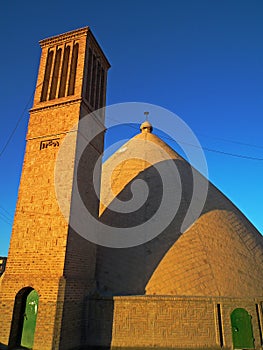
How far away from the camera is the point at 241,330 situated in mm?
9250

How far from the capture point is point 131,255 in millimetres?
11500

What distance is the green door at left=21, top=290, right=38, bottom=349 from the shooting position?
326 inches

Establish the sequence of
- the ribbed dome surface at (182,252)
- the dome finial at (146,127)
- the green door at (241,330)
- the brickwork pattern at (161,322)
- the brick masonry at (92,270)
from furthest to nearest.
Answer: the dome finial at (146,127)
the ribbed dome surface at (182,252)
the green door at (241,330)
the brickwork pattern at (161,322)
the brick masonry at (92,270)

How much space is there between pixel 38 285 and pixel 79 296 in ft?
4.62

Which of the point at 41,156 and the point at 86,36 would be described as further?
the point at 86,36

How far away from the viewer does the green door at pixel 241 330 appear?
9109mm

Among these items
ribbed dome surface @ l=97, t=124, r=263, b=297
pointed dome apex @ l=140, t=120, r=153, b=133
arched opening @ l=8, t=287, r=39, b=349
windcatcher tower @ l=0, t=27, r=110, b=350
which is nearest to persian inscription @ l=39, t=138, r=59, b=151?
windcatcher tower @ l=0, t=27, r=110, b=350

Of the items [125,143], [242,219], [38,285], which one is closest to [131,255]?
[38,285]

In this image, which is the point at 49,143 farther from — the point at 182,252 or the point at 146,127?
the point at 146,127

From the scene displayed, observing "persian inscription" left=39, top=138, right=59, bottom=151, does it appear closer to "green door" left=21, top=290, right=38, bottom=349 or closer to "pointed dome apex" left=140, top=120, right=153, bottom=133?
"green door" left=21, top=290, right=38, bottom=349

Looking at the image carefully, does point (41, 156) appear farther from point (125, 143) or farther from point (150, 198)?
point (125, 143)

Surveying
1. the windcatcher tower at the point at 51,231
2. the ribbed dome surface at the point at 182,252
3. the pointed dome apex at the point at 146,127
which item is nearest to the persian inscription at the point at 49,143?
the windcatcher tower at the point at 51,231

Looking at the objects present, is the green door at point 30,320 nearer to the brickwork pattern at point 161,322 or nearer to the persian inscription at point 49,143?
the brickwork pattern at point 161,322

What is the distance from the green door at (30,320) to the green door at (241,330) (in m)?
6.31
